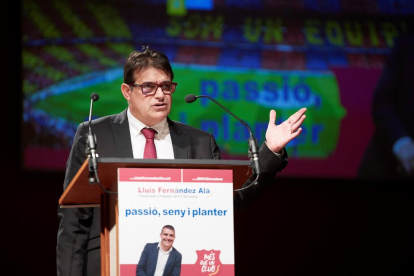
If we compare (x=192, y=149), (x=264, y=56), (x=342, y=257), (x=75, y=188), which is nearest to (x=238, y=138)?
(x=264, y=56)

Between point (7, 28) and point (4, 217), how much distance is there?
148cm

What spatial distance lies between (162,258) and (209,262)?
0.16 m

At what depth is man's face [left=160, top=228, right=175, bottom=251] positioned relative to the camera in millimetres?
2047

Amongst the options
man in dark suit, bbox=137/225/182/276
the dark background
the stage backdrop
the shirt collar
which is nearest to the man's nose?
the shirt collar

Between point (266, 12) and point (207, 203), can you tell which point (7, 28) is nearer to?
point (266, 12)

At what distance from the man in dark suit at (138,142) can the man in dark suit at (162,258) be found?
1.82ft

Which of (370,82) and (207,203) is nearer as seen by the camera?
(207,203)

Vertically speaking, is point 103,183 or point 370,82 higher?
point 370,82

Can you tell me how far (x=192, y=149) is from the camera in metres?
2.70

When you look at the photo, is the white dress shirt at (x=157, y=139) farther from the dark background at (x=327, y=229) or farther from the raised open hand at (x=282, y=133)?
the dark background at (x=327, y=229)

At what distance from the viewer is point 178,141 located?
268 cm

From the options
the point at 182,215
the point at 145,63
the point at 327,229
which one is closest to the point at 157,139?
the point at 145,63

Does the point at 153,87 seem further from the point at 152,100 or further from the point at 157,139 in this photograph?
the point at 157,139

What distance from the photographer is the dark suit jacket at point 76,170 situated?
2.51 m
